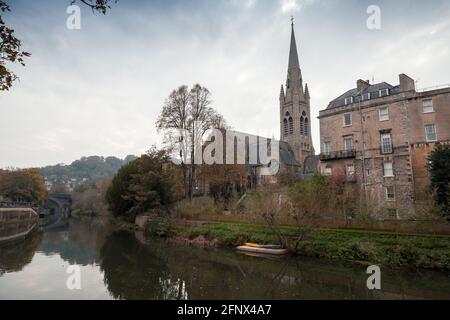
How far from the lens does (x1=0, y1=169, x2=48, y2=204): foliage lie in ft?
202

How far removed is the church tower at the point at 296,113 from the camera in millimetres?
61312

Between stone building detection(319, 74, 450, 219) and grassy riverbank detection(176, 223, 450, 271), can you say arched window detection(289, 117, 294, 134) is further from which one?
grassy riverbank detection(176, 223, 450, 271)

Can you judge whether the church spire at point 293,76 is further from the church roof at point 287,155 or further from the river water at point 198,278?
the river water at point 198,278

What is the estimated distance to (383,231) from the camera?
66.4ft

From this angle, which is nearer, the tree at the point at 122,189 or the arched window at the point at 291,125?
the tree at the point at 122,189

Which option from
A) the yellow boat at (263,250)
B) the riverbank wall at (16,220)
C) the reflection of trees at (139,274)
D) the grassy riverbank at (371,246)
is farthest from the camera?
the riverbank wall at (16,220)

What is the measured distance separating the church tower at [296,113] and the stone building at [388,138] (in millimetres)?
25463

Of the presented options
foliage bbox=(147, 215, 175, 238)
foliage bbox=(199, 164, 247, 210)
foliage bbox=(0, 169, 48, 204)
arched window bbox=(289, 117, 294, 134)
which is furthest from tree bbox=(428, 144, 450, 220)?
foliage bbox=(0, 169, 48, 204)

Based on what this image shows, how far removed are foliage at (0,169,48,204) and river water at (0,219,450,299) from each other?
153 ft

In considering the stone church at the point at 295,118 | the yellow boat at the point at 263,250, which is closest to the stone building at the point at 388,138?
the yellow boat at the point at 263,250
